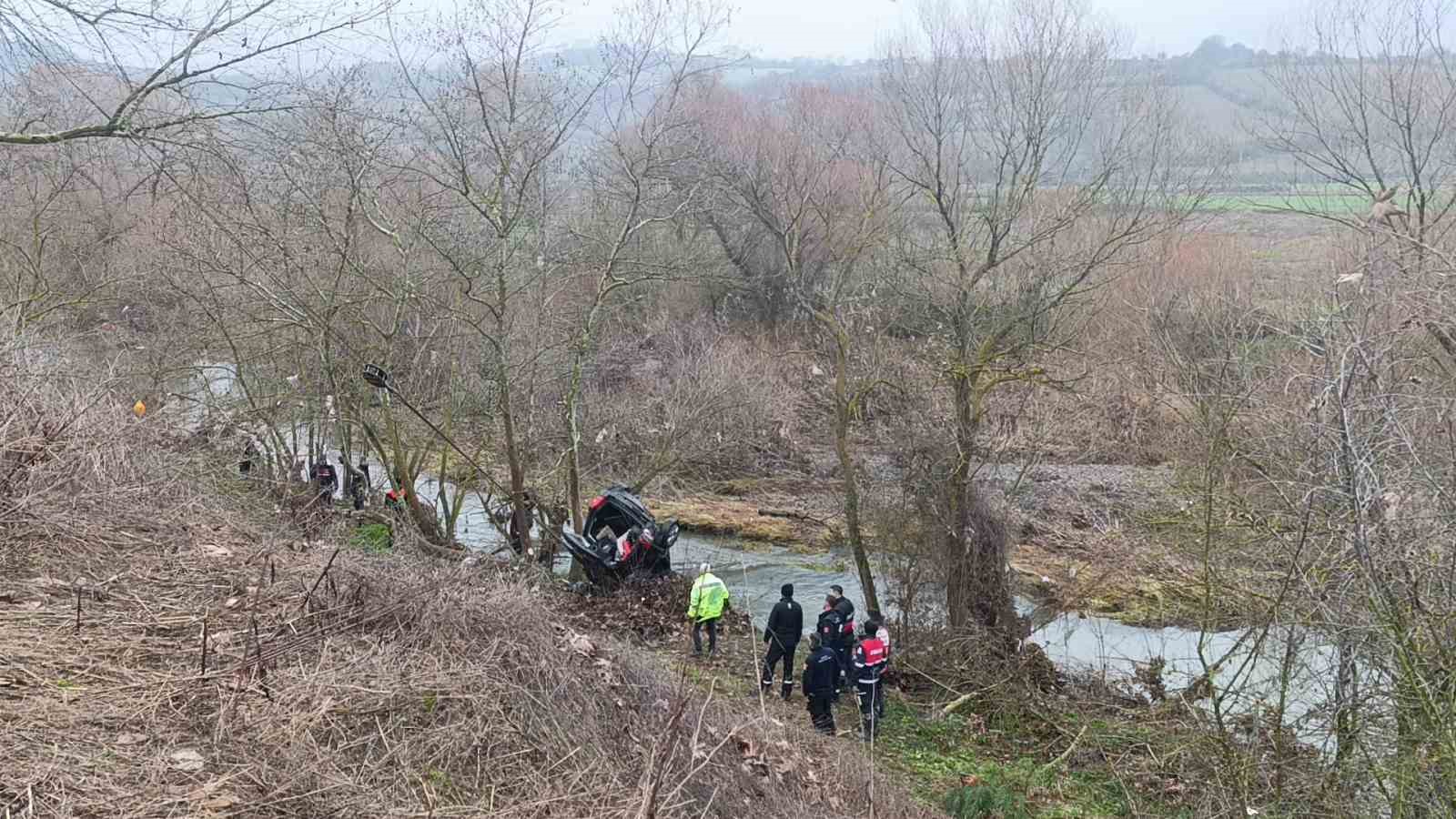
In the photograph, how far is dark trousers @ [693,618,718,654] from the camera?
14.1m

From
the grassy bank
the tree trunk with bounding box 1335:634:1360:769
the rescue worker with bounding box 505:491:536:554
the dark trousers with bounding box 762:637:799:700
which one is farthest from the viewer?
the rescue worker with bounding box 505:491:536:554

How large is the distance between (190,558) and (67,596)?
106 cm

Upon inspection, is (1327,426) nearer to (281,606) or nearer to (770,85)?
(281,606)

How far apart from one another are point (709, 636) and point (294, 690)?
31.1ft

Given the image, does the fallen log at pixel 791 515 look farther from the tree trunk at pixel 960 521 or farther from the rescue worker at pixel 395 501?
the rescue worker at pixel 395 501

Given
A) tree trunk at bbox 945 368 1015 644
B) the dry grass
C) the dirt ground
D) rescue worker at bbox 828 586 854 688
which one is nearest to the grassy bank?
the dirt ground

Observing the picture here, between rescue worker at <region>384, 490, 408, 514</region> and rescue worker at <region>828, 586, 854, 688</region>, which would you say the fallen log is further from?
rescue worker at <region>828, 586, 854, 688</region>

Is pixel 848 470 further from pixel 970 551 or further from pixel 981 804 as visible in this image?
pixel 981 804

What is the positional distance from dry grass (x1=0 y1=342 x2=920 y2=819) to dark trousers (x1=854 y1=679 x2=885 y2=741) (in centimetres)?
295

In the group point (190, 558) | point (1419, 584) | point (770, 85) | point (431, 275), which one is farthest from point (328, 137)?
point (770, 85)

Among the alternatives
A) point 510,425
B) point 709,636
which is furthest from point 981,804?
point 510,425

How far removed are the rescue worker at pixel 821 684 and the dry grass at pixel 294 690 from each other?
2641mm

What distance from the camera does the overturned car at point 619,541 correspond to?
16.3 meters

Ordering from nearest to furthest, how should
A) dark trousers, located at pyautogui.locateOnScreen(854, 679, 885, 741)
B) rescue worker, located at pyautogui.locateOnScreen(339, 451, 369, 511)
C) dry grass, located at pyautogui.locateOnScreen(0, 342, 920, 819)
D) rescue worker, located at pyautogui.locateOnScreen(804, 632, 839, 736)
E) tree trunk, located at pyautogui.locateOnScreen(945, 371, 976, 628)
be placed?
dry grass, located at pyautogui.locateOnScreen(0, 342, 920, 819) → rescue worker, located at pyautogui.locateOnScreen(804, 632, 839, 736) → dark trousers, located at pyautogui.locateOnScreen(854, 679, 885, 741) → tree trunk, located at pyautogui.locateOnScreen(945, 371, 976, 628) → rescue worker, located at pyautogui.locateOnScreen(339, 451, 369, 511)
